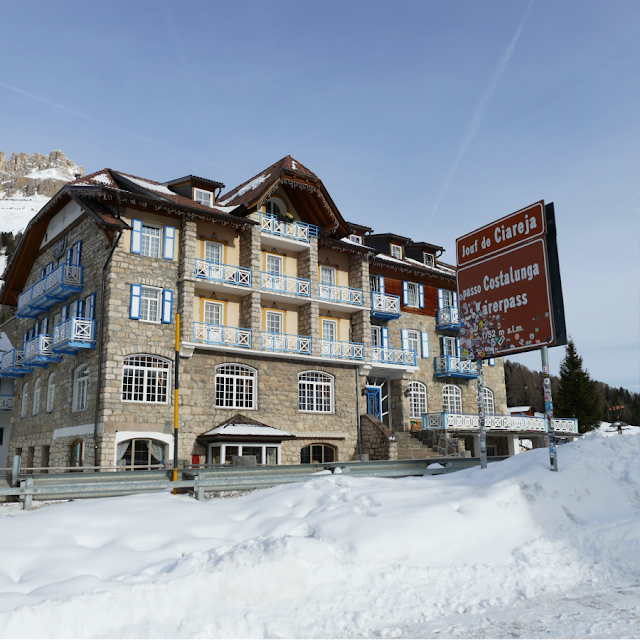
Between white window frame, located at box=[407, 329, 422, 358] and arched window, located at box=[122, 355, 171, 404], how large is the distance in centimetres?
1441

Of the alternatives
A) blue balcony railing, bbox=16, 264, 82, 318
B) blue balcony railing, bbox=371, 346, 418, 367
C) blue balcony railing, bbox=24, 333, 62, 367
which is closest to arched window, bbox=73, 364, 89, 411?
blue balcony railing, bbox=24, 333, 62, 367

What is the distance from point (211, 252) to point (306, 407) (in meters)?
7.93

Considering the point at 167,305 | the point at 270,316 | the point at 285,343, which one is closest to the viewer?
the point at 167,305

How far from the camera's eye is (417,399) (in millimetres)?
33000

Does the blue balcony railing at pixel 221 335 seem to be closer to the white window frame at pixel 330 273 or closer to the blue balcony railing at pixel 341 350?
the blue balcony railing at pixel 341 350

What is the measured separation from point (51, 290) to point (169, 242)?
5710 millimetres

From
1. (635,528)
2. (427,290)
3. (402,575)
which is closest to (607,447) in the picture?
(635,528)

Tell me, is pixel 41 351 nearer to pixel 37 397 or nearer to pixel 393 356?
pixel 37 397

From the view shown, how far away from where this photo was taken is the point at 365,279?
30.6 m

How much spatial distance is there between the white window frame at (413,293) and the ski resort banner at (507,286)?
60.1 ft

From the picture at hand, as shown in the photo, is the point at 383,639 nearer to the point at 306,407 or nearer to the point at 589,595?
the point at 589,595

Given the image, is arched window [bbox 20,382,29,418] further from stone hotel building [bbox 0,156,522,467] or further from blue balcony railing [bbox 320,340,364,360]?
blue balcony railing [bbox 320,340,364,360]

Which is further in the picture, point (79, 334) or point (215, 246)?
point (215, 246)

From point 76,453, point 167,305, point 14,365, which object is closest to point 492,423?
point 167,305
